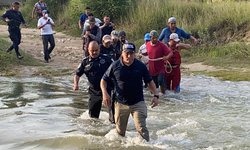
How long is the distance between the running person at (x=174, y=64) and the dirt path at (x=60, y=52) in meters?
4.20

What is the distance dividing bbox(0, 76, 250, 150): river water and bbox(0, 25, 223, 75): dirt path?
2.74 m

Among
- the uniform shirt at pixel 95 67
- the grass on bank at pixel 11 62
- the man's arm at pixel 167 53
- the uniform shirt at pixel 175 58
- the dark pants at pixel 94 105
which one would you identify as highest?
the uniform shirt at pixel 95 67

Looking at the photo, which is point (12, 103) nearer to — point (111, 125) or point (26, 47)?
point (111, 125)

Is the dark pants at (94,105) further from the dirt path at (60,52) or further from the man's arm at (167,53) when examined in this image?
the dirt path at (60,52)

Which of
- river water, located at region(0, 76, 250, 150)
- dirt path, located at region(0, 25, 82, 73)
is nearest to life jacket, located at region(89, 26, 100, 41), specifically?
river water, located at region(0, 76, 250, 150)

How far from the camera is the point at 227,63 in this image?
1686 cm

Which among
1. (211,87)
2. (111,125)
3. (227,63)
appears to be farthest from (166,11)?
(111,125)

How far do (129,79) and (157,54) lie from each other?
4113 millimetres

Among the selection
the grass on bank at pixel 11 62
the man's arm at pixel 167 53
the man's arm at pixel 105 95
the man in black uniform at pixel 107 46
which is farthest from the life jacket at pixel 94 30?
the man's arm at pixel 105 95

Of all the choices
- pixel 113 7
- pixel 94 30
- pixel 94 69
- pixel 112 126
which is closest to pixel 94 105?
pixel 112 126

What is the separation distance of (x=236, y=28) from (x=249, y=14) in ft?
2.54

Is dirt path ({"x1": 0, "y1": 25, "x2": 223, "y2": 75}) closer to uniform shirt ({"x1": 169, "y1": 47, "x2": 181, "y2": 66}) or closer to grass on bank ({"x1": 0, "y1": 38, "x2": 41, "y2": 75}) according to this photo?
grass on bank ({"x1": 0, "y1": 38, "x2": 41, "y2": 75})

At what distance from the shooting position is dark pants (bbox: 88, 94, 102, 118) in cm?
900

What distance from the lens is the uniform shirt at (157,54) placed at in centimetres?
1142
